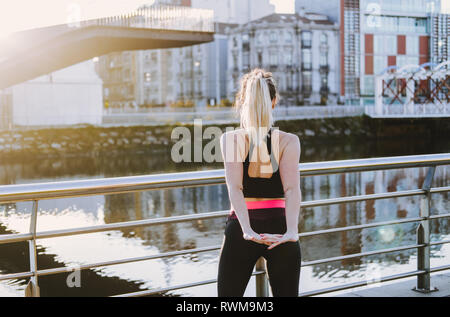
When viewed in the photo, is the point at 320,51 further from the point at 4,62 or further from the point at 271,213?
the point at 271,213

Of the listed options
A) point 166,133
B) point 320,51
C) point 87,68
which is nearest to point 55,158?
point 87,68

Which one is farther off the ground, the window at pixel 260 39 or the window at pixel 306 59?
the window at pixel 260 39

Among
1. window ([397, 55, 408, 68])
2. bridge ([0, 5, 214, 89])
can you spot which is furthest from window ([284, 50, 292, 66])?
bridge ([0, 5, 214, 89])

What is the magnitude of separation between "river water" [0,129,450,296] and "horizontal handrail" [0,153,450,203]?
1.11 meters

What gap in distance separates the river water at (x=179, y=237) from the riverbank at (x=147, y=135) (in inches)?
190

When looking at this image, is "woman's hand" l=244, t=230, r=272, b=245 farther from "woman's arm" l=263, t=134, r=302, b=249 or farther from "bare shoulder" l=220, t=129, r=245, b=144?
"bare shoulder" l=220, t=129, r=245, b=144

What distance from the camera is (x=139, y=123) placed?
37250mm

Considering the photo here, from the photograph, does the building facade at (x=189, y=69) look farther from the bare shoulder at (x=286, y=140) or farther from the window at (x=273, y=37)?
the bare shoulder at (x=286, y=140)

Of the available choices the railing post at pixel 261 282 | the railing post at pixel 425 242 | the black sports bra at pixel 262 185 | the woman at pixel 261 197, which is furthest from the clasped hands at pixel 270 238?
the railing post at pixel 425 242

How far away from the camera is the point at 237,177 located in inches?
86.0

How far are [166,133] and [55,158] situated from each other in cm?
823

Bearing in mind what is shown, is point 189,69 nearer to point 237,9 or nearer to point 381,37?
point 237,9

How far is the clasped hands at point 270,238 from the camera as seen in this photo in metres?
2.15

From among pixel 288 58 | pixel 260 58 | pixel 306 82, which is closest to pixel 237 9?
pixel 260 58
